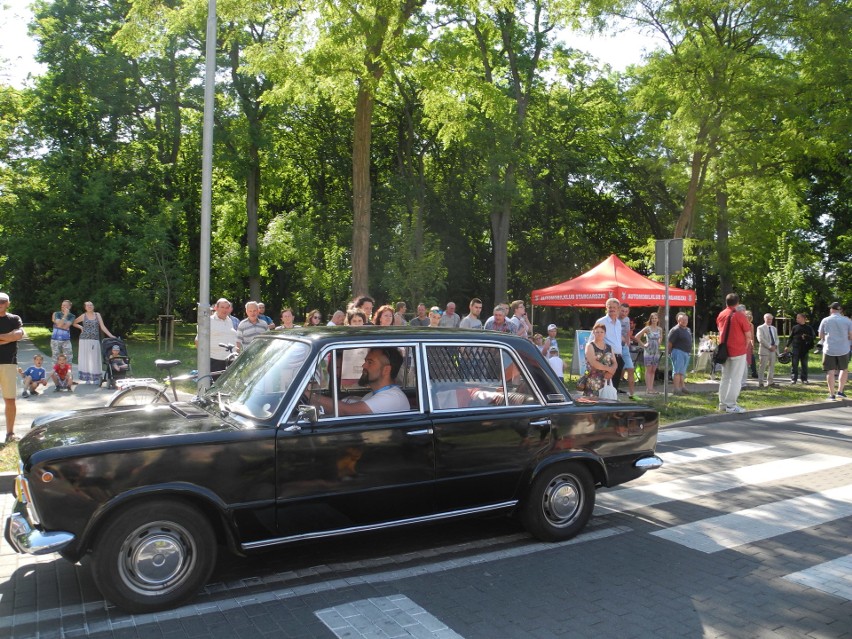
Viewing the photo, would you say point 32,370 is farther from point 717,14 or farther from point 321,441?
point 717,14

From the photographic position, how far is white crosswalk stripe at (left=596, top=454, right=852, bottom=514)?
688cm

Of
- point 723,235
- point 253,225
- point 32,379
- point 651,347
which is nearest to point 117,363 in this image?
point 32,379

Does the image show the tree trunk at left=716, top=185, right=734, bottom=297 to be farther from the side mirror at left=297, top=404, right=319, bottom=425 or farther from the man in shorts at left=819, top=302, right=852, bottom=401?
the side mirror at left=297, top=404, right=319, bottom=425

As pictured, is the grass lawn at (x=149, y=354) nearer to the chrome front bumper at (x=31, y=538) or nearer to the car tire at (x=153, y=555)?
the chrome front bumper at (x=31, y=538)

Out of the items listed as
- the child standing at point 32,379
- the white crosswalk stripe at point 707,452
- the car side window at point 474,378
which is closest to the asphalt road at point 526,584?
the car side window at point 474,378

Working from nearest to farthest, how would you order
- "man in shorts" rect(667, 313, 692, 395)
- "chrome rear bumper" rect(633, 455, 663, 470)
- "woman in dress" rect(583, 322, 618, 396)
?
"chrome rear bumper" rect(633, 455, 663, 470) → "woman in dress" rect(583, 322, 618, 396) → "man in shorts" rect(667, 313, 692, 395)

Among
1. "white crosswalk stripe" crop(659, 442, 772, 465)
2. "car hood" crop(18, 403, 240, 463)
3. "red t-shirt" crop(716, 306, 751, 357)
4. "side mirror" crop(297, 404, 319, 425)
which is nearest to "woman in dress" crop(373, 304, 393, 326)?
"white crosswalk stripe" crop(659, 442, 772, 465)

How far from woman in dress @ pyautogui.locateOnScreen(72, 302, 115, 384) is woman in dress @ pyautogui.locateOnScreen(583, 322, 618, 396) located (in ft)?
34.1

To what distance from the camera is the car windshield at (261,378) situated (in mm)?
4637

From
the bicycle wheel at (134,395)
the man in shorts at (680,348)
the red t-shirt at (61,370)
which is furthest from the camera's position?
the man in shorts at (680,348)

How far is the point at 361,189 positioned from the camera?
14164mm

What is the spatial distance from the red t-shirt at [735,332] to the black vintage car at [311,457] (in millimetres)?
7005

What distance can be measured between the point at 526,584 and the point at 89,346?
1312 cm

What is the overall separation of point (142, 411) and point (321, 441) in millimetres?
1445
